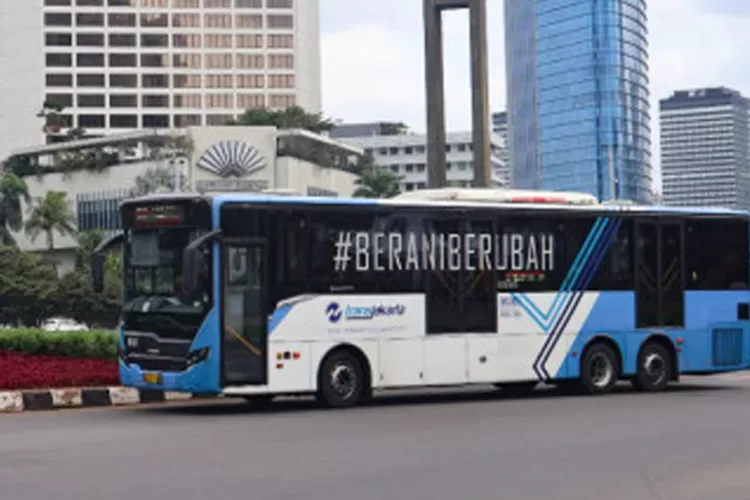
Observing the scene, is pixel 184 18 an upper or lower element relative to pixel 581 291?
upper

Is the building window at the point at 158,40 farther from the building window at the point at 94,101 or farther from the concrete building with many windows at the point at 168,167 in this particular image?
the concrete building with many windows at the point at 168,167

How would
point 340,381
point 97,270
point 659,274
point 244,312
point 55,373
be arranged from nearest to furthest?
1. point 244,312
2. point 97,270
3. point 340,381
4. point 55,373
5. point 659,274

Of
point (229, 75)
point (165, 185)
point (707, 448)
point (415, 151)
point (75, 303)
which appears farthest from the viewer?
point (415, 151)

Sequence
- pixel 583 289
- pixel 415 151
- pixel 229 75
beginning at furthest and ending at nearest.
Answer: pixel 415 151 → pixel 229 75 → pixel 583 289

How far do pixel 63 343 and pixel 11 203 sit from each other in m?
108

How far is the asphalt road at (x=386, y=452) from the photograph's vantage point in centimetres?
1069

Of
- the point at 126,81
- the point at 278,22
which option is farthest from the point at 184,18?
the point at 278,22

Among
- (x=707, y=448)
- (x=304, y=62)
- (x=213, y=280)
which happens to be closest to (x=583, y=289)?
(x=213, y=280)

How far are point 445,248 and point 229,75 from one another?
139m

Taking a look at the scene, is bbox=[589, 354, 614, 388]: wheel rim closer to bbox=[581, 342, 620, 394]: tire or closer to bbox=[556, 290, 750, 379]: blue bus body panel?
bbox=[581, 342, 620, 394]: tire

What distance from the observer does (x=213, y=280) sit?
18.1 metres

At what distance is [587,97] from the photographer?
180750 millimetres

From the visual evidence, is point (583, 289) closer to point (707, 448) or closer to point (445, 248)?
point (445, 248)

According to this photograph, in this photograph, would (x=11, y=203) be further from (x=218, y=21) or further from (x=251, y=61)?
(x=251, y=61)
